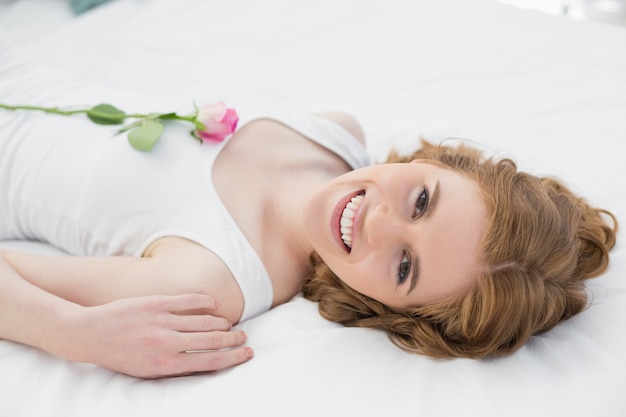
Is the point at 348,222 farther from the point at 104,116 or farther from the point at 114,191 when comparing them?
the point at 104,116

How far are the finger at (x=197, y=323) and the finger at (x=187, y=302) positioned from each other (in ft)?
0.06

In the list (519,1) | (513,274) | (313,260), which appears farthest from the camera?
(519,1)

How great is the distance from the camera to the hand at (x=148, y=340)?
119cm

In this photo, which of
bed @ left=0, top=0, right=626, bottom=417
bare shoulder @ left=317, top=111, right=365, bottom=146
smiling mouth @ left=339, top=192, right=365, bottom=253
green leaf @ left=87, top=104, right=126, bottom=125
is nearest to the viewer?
bed @ left=0, top=0, right=626, bottom=417

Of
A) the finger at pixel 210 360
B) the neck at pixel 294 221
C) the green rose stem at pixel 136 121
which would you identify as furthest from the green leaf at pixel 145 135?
the finger at pixel 210 360

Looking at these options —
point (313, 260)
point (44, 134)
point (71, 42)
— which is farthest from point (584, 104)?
point (71, 42)

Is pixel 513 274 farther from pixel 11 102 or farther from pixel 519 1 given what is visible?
pixel 519 1

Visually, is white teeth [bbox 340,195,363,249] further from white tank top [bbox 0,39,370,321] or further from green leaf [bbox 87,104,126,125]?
green leaf [bbox 87,104,126,125]

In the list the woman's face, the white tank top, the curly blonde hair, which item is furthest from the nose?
the white tank top

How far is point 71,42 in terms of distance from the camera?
7.95 ft

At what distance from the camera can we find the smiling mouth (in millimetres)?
1367

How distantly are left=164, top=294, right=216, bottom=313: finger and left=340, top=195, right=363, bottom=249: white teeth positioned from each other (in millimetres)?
325

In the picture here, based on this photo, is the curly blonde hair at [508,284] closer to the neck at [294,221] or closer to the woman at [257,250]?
the woman at [257,250]

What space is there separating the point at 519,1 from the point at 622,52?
1462mm
